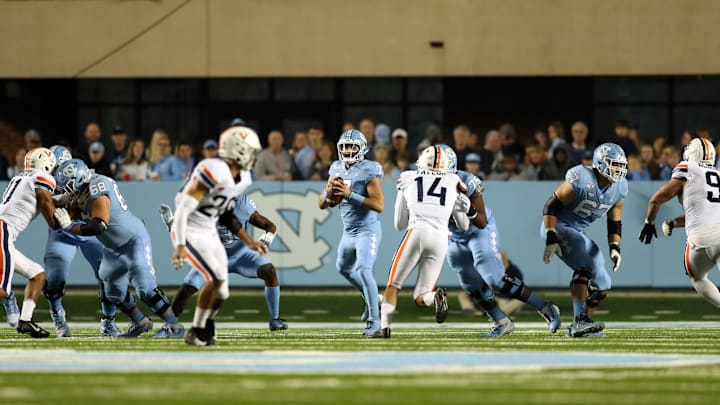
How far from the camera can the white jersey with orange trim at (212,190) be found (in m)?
10.7

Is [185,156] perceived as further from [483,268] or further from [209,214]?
[209,214]

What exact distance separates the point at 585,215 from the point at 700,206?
3.66 feet

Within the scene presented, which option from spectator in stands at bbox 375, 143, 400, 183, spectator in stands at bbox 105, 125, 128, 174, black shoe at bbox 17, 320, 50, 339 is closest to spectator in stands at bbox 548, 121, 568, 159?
spectator in stands at bbox 375, 143, 400, 183

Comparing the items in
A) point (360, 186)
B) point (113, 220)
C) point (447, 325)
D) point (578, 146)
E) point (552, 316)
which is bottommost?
point (447, 325)

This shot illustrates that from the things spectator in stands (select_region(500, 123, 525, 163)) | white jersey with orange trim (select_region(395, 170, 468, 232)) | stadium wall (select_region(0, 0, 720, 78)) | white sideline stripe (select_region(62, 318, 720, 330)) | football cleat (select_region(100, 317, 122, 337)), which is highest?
stadium wall (select_region(0, 0, 720, 78))

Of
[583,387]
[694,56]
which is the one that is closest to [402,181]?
A: [583,387]

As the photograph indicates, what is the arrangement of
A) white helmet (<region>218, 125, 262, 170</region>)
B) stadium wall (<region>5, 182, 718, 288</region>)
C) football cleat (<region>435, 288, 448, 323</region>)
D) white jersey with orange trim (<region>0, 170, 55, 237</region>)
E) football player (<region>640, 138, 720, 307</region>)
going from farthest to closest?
stadium wall (<region>5, 182, 718, 288</region>) → football cleat (<region>435, 288, 448, 323</region>) → white jersey with orange trim (<region>0, 170, 55, 237</region>) → football player (<region>640, 138, 720, 307</region>) → white helmet (<region>218, 125, 262, 170</region>)

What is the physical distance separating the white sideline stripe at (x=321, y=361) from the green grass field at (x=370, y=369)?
0.04 feet

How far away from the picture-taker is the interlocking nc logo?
18.7m

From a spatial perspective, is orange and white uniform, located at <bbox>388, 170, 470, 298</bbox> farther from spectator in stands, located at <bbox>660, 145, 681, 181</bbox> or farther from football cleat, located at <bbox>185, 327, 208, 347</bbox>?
spectator in stands, located at <bbox>660, 145, 681, 181</bbox>

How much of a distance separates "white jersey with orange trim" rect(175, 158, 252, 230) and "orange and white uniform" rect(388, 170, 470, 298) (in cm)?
186

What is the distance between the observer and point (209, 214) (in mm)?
10906

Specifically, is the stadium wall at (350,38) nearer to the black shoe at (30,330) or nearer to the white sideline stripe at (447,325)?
the white sideline stripe at (447,325)

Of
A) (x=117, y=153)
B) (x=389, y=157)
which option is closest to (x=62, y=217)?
(x=389, y=157)
